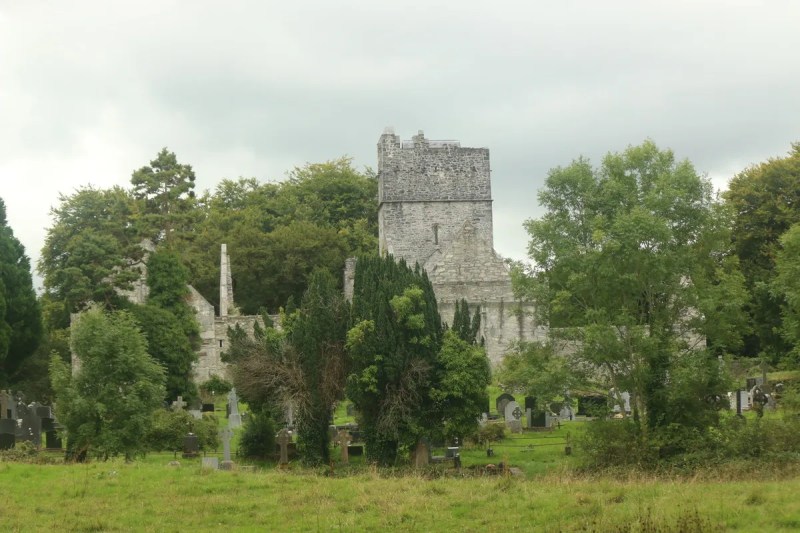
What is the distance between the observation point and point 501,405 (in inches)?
1210

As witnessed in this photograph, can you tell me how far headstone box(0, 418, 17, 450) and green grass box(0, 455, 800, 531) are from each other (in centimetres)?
579

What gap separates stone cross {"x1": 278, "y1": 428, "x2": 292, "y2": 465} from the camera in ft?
77.9

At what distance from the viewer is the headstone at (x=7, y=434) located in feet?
79.2

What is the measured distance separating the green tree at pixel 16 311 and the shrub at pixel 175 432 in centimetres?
1546

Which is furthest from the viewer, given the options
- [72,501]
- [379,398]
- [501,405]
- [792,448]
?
[501,405]

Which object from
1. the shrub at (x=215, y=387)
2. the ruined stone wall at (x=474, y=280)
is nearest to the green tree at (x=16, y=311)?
the shrub at (x=215, y=387)

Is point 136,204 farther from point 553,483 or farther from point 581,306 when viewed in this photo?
point 553,483

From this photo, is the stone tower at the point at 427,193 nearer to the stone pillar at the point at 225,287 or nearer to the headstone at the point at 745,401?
the stone pillar at the point at 225,287

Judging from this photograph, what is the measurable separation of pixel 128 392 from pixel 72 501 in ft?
19.6

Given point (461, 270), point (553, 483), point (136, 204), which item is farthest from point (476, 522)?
point (136, 204)

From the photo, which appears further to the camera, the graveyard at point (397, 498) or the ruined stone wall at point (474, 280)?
the ruined stone wall at point (474, 280)

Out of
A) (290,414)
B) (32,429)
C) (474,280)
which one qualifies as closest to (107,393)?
(290,414)

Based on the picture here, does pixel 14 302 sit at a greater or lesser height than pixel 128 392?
greater

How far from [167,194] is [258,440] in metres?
35.9
